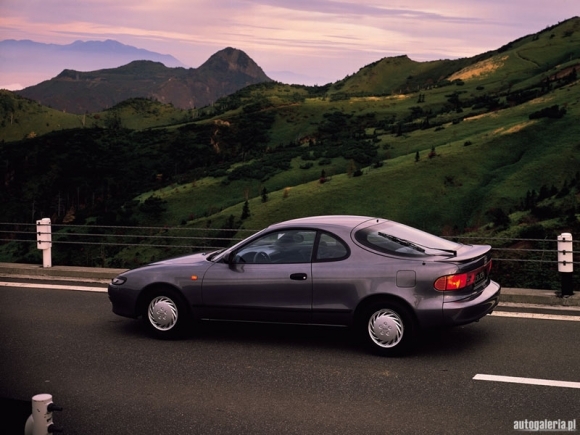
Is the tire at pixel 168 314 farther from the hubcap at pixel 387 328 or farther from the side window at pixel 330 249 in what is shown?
the hubcap at pixel 387 328

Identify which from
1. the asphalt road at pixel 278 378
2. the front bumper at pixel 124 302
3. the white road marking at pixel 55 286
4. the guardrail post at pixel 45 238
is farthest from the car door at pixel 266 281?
the guardrail post at pixel 45 238

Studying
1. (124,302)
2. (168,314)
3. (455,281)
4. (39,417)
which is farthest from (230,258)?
(39,417)

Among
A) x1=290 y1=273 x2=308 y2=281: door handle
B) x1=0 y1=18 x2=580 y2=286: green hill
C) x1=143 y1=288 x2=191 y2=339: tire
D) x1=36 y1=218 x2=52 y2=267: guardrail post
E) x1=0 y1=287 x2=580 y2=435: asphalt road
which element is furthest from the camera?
x1=0 y1=18 x2=580 y2=286: green hill

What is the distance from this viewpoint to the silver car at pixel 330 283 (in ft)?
27.1

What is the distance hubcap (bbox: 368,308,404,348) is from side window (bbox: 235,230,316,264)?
1.12 metres

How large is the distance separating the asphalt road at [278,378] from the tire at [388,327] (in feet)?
0.47

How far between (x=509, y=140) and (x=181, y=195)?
126ft

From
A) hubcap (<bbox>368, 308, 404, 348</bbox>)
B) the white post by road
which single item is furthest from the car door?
the white post by road

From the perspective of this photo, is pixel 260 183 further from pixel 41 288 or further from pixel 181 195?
pixel 41 288

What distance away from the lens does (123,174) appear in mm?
151375

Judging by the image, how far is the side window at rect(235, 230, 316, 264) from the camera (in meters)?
8.89

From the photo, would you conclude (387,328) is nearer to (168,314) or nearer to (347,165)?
(168,314)

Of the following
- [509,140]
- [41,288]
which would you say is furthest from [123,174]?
[41,288]

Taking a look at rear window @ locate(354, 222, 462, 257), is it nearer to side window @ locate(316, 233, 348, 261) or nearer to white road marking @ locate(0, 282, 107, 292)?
side window @ locate(316, 233, 348, 261)
